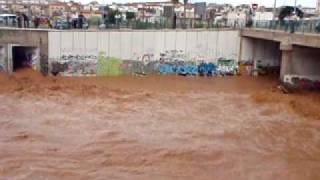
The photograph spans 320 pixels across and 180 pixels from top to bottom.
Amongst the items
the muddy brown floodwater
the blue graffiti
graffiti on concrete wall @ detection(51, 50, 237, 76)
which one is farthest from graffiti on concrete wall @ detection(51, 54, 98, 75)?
the blue graffiti

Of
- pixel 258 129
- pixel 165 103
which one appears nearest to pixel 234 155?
pixel 258 129

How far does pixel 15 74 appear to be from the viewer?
42.5m

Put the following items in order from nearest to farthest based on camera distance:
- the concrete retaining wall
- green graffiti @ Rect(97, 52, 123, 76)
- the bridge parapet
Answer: the bridge parapet < the concrete retaining wall < green graffiti @ Rect(97, 52, 123, 76)

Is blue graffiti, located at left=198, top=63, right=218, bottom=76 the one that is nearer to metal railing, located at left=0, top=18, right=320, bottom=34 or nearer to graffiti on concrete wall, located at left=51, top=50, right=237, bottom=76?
graffiti on concrete wall, located at left=51, top=50, right=237, bottom=76

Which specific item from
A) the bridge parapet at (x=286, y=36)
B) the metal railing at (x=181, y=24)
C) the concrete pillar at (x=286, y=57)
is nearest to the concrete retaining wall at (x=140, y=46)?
the metal railing at (x=181, y=24)

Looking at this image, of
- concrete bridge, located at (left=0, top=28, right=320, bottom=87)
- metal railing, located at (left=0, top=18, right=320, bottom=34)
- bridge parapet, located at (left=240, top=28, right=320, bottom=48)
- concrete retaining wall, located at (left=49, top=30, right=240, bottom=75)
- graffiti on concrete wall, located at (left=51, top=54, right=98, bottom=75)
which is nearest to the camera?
bridge parapet, located at (left=240, top=28, right=320, bottom=48)

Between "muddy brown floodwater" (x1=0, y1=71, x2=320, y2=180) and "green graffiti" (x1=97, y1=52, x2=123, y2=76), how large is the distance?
3.29 m

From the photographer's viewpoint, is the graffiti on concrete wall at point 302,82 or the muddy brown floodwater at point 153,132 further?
the graffiti on concrete wall at point 302,82

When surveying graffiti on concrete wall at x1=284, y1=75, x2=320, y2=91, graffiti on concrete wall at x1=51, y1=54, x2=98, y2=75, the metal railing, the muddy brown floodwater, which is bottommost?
the muddy brown floodwater

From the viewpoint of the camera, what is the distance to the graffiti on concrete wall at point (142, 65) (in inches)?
1713

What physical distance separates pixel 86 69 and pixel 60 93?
8094 mm

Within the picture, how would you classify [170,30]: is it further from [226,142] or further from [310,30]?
[226,142]

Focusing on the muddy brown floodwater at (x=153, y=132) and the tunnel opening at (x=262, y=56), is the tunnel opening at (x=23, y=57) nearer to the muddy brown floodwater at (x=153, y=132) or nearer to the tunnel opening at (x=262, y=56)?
the muddy brown floodwater at (x=153, y=132)

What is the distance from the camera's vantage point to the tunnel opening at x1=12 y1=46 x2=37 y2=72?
142ft
